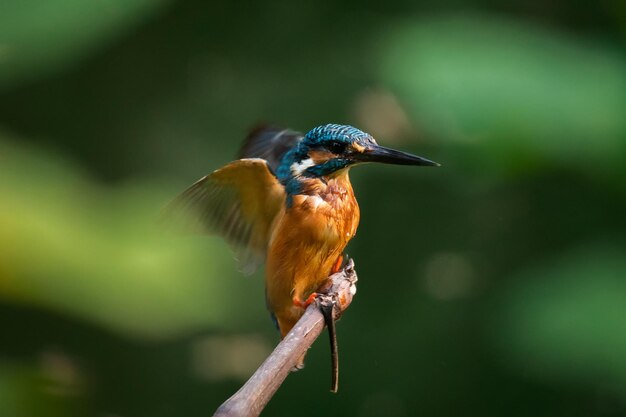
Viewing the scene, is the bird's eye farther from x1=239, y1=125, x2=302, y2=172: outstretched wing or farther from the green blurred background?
the green blurred background

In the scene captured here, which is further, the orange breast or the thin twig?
the orange breast

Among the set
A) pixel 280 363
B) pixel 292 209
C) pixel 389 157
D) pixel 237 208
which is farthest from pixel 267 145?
pixel 280 363

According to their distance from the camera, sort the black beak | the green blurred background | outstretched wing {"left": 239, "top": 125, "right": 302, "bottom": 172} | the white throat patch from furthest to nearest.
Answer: the green blurred background → outstretched wing {"left": 239, "top": 125, "right": 302, "bottom": 172} → the white throat patch → the black beak

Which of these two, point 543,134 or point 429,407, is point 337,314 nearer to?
point 543,134

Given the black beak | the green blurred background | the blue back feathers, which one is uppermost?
the blue back feathers

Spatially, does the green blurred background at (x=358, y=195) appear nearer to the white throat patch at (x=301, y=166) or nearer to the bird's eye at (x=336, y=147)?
the white throat patch at (x=301, y=166)

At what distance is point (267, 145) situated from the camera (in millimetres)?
3305

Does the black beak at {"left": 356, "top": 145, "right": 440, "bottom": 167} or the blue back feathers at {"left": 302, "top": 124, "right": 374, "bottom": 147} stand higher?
the blue back feathers at {"left": 302, "top": 124, "right": 374, "bottom": 147}

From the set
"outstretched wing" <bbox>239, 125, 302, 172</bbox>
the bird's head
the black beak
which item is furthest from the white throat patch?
"outstretched wing" <bbox>239, 125, 302, 172</bbox>

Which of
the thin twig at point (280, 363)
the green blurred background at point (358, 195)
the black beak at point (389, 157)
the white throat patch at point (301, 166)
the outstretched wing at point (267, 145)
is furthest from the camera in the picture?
the green blurred background at point (358, 195)

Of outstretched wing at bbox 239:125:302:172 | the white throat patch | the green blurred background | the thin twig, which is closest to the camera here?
the thin twig

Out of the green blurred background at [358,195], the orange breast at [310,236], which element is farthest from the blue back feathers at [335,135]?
the green blurred background at [358,195]

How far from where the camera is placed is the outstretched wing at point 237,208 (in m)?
2.79

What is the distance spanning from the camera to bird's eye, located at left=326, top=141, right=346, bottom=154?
275 cm
